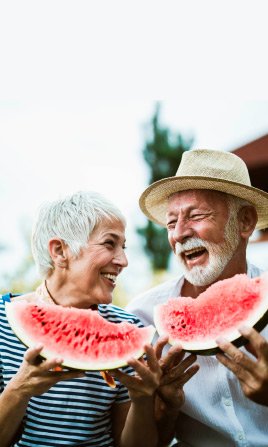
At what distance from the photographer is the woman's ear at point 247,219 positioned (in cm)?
322

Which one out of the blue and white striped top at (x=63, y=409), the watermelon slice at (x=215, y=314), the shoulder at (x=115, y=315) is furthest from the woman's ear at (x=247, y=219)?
the blue and white striped top at (x=63, y=409)

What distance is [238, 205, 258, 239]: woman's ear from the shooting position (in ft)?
10.6

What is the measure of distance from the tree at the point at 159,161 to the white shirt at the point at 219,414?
16.0 m

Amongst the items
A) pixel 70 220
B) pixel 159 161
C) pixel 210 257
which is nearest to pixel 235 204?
pixel 210 257

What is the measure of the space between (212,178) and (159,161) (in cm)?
1623

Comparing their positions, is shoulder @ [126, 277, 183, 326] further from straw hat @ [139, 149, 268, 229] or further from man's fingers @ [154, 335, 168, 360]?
man's fingers @ [154, 335, 168, 360]

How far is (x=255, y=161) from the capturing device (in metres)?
8.39

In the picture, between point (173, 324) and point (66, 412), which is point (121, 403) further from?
point (173, 324)

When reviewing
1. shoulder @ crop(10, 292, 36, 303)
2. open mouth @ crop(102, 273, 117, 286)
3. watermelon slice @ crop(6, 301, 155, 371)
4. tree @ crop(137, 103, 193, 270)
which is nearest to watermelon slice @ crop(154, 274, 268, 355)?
watermelon slice @ crop(6, 301, 155, 371)

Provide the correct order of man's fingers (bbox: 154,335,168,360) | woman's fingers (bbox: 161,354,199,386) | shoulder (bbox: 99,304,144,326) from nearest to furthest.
Result: man's fingers (bbox: 154,335,168,360) < woman's fingers (bbox: 161,354,199,386) < shoulder (bbox: 99,304,144,326)

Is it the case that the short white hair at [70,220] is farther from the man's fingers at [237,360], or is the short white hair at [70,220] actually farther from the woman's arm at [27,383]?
the man's fingers at [237,360]

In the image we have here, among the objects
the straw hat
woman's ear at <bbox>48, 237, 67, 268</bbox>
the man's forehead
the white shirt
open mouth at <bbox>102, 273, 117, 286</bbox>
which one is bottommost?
the white shirt

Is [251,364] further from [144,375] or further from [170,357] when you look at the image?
[144,375]

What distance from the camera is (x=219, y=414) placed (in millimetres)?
2633
